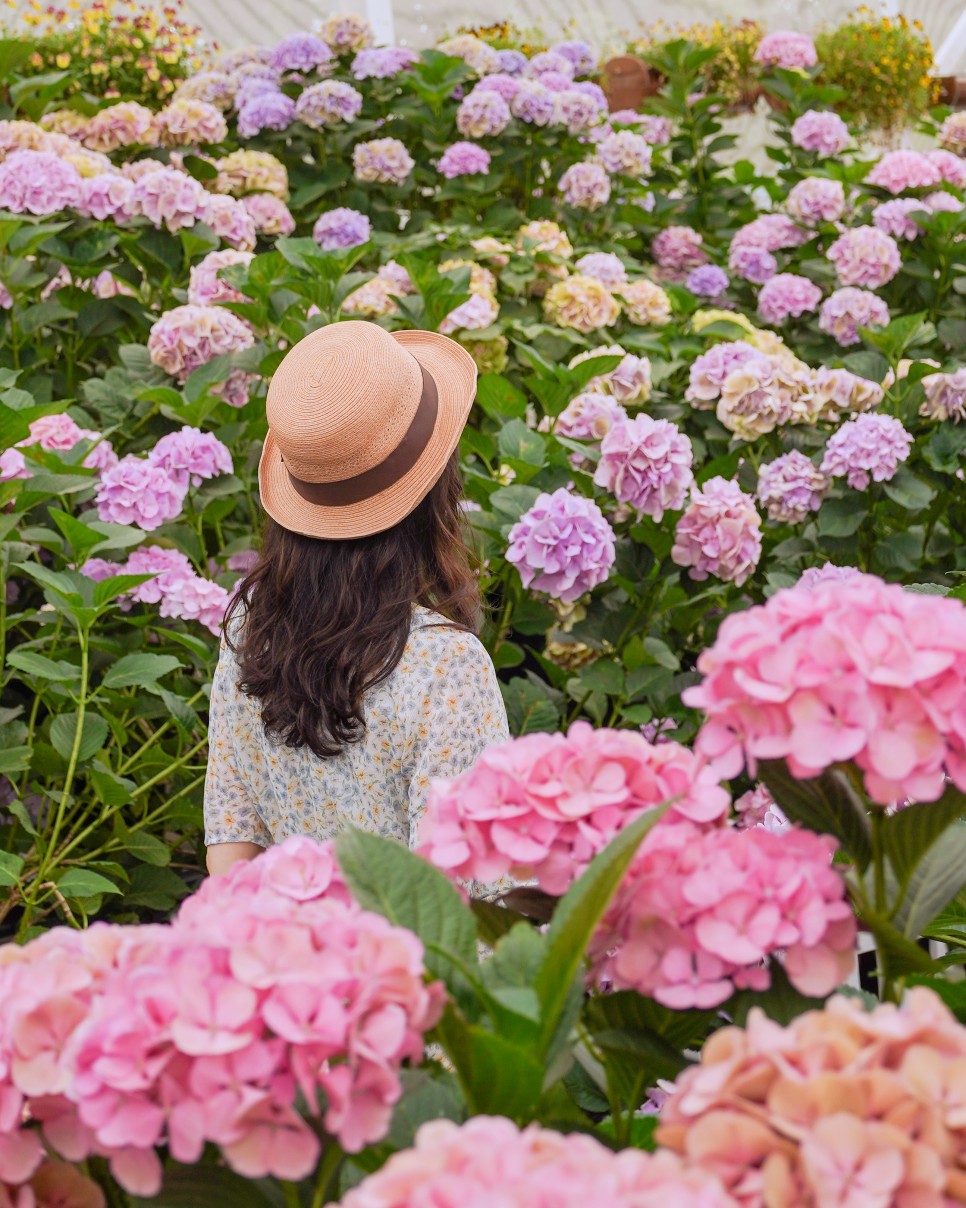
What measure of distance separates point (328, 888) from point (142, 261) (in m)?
2.68

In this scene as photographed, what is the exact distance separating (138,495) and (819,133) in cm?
304

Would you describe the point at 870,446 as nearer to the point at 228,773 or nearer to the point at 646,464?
the point at 646,464

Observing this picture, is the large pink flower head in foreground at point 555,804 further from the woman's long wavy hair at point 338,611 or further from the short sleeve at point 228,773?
the short sleeve at point 228,773

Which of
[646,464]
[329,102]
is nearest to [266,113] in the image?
[329,102]

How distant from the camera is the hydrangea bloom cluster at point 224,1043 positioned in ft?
1.88

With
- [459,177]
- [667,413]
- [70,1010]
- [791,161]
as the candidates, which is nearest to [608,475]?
[667,413]

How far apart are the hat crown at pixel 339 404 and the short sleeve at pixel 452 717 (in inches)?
8.7

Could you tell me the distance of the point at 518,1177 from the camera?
0.50 metres

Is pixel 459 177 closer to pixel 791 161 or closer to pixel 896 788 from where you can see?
pixel 791 161

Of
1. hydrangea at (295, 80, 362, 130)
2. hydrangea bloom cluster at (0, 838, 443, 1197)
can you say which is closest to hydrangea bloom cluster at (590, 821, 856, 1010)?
hydrangea bloom cluster at (0, 838, 443, 1197)

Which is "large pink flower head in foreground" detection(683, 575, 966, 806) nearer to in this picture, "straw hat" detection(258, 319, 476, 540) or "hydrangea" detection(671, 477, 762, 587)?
"straw hat" detection(258, 319, 476, 540)

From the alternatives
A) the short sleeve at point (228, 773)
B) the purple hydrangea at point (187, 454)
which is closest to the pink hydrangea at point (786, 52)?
the purple hydrangea at point (187, 454)

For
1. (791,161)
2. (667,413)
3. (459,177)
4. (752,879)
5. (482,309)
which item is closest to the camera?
(752,879)

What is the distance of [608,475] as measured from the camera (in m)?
2.18
